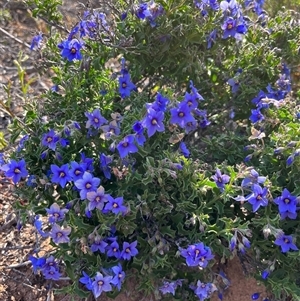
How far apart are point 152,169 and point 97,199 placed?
27 centimetres

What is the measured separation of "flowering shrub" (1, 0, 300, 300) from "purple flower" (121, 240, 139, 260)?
0.04ft

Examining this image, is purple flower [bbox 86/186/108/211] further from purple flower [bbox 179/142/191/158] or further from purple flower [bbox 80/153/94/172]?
purple flower [bbox 179/142/191/158]

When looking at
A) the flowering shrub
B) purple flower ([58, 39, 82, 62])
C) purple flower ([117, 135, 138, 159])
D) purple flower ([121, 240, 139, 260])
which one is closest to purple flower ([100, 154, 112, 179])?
the flowering shrub

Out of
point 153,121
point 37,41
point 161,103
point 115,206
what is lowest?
point 115,206

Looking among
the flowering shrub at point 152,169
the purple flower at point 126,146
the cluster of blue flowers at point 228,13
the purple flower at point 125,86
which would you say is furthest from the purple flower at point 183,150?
the cluster of blue flowers at point 228,13

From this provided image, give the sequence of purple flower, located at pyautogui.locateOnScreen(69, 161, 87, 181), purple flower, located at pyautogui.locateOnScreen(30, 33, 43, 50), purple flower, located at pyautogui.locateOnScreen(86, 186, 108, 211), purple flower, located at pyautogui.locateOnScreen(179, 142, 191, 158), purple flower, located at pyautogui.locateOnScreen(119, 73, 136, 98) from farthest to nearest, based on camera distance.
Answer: purple flower, located at pyautogui.locateOnScreen(30, 33, 43, 50) → purple flower, located at pyautogui.locateOnScreen(119, 73, 136, 98) → purple flower, located at pyautogui.locateOnScreen(179, 142, 191, 158) → purple flower, located at pyautogui.locateOnScreen(69, 161, 87, 181) → purple flower, located at pyautogui.locateOnScreen(86, 186, 108, 211)

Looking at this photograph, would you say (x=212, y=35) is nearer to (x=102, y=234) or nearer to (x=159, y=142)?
(x=159, y=142)

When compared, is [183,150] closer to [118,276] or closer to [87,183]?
[87,183]

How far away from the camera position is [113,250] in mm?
2400

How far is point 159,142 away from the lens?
2520mm

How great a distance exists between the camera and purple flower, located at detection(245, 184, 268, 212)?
2.32 metres

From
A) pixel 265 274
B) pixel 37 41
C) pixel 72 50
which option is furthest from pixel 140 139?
pixel 37 41

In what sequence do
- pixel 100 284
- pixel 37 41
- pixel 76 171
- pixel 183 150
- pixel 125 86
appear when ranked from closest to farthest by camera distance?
pixel 100 284 → pixel 76 171 → pixel 183 150 → pixel 125 86 → pixel 37 41

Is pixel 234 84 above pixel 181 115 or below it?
above
